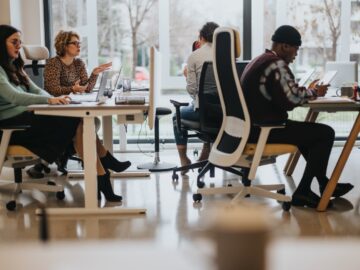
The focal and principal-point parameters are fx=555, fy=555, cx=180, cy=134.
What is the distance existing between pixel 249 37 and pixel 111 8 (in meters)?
1.54

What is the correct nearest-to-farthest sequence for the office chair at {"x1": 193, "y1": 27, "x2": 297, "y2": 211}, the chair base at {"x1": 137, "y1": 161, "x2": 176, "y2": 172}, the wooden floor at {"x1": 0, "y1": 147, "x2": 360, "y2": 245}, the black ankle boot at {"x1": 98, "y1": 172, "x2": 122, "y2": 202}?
1. the wooden floor at {"x1": 0, "y1": 147, "x2": 360, "y2": 245}
2. the office chair at {"x1": 193, "y1": 27, "x2": 297, "y2": 211}
3. the black ankle boot at {"x1": 98, "y1": 172, "x2": 122, "y2": 202}
4. the chair base at {"x1": 137, "y1": 161, "x2": 176, "y2": 172}

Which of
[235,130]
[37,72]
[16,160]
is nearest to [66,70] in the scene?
[37,72]

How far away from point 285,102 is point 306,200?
75cm

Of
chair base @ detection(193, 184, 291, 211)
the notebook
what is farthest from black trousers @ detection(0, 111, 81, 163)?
chair base @ detection(193, 184, 291, 211)

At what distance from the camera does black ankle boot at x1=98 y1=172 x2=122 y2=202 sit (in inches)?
149

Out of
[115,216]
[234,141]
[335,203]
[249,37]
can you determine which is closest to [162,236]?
[115,216]

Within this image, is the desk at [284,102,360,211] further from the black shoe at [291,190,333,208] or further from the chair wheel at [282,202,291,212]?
the chair wheel at [282,202,291,212]

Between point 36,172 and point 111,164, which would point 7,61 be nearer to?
point 111,164

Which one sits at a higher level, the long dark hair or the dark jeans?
the long dark hair

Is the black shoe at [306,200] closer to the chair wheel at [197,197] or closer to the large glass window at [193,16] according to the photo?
the chair wheel at [197,197]

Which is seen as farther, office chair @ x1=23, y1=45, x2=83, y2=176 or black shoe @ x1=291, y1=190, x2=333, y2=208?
office chair @ x1=23, y1=45, x2=83, y2=176

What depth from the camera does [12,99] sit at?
353 cm

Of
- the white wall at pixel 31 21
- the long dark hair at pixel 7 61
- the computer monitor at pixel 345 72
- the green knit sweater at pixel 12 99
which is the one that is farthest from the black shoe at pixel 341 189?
the white wall at pixel 31 21

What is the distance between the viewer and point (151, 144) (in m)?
6.24
